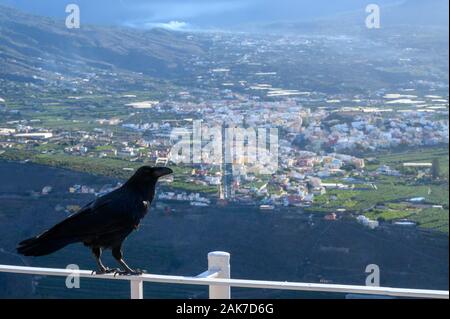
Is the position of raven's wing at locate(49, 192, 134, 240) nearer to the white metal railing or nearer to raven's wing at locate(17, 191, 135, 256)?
raven's wing at locate(17, 191, 135, 256)

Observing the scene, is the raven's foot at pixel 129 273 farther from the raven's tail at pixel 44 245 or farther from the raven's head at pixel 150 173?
the raven's head at pixel 150 173

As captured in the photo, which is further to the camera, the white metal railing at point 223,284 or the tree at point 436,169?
the tree at point 436,169

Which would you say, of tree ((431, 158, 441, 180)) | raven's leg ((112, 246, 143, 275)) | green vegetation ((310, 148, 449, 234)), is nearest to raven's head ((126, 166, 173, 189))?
raven's leg ((112, 246, 143, 275))

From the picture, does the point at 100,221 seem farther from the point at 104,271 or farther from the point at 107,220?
the point at 104,271

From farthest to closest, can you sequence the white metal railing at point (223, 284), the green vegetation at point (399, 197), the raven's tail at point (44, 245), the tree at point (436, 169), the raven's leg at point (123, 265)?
1. the tree at point (436, 169)
2. the green vegetation at point (399, 197)
3. the raven's leg at point (123, 265)
4. the raven's tail at point (44, 245)
5. the white metal railing at point (223, 284)

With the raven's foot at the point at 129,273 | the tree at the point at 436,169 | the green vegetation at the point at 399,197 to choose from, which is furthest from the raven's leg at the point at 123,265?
the tree at the point at 436,169

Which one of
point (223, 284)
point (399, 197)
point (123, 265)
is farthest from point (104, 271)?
point (399, 197)
